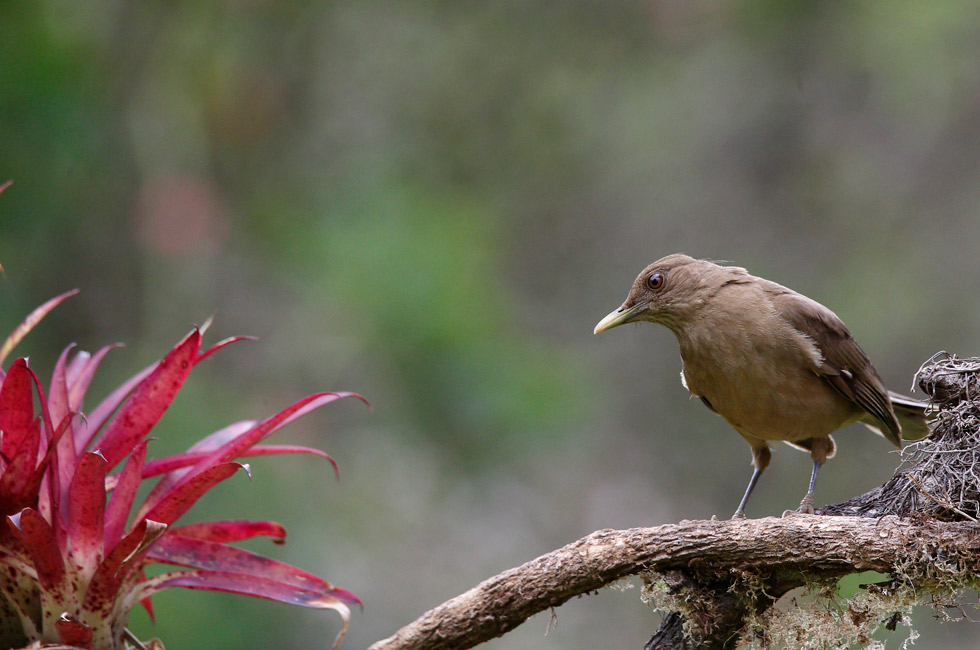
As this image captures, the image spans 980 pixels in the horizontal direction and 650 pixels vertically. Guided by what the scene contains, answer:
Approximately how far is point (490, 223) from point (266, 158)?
5.66ft

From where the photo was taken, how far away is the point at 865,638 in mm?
2338

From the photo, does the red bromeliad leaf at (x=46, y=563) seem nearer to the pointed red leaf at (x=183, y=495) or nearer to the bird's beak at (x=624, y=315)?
the pointed red leaf at (x=183, y=495)

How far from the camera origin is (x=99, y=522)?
79.5 inches

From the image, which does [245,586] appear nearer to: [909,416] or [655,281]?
[655,281]

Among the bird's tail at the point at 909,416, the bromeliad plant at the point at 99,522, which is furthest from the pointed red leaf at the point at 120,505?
the bird's tail at the point at 909,416

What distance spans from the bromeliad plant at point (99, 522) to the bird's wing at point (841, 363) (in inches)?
65.6

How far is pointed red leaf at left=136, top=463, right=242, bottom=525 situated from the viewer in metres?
2.10

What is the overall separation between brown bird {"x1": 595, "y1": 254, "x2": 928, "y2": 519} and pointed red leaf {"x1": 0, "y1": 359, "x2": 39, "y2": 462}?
1.90 m

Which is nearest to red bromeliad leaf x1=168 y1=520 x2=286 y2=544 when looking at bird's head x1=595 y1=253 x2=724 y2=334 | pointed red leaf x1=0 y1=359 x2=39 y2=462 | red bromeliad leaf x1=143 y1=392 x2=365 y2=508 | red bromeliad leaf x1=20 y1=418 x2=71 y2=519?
red bromeliad leaf x1=143 y1=392 x2=365 y2=508

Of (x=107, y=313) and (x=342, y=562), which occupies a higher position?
(x=107, y=313)

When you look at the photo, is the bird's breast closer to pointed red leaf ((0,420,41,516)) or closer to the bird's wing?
the bird's wing

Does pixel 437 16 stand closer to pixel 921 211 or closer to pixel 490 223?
pixel 490 223

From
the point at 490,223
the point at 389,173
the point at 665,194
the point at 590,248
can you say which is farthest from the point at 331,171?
the point at 665,194

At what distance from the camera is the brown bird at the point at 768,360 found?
→ 10.4ft
